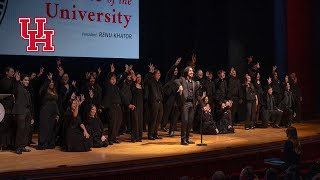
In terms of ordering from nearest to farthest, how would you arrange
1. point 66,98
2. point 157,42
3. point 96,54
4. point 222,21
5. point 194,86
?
point 194,86, point 66,98, point 96,54, point 157,42, point 222,21

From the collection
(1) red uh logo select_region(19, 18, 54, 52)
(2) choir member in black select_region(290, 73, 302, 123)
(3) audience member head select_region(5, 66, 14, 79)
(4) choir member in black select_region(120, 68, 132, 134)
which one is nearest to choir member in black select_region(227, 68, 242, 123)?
(2) choir member in black select_region(290, 73, 302, 123)

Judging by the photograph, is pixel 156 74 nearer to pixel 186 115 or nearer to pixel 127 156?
pixel 186 115

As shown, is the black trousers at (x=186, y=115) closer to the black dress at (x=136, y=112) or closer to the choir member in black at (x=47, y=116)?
the black dress at (x=136, y=112)

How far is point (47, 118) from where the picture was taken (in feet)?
27.1

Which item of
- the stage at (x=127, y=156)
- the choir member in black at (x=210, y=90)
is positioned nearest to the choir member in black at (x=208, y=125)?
the stage at (x=127, y=156)

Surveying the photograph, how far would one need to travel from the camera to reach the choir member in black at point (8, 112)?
7.95 metres

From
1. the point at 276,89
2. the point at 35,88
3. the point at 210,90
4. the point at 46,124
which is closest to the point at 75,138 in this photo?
the point at 46,124

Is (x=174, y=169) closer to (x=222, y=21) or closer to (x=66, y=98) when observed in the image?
(x=66, y=98)

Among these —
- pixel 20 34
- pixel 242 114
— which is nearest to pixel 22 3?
pixel 20 34

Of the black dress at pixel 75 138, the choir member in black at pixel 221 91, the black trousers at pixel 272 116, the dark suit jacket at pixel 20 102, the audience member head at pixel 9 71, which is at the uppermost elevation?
the audience member head at pixel 9 71

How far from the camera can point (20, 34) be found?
983cm

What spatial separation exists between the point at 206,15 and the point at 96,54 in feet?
Answer: 12.6

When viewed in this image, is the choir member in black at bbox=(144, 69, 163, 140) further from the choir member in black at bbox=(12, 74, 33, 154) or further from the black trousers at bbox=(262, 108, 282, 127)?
the black trousers at bbox=(262, 108, 282, 127)

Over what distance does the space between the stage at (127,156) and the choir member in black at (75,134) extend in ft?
0.62
